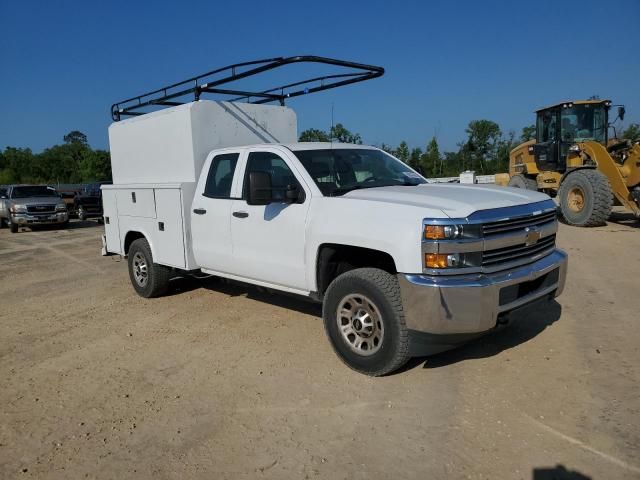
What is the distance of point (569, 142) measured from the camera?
1405cm

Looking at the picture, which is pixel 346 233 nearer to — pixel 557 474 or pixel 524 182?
pixel 557 474

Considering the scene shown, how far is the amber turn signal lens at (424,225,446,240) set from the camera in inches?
143

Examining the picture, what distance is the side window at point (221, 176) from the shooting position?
5654mm

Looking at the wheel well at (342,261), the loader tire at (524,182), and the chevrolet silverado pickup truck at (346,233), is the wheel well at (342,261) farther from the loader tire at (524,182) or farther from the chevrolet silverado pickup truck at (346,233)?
the loader tire at (524,182)

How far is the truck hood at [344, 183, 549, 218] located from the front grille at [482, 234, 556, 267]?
1.10ft

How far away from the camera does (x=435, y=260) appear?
367cm

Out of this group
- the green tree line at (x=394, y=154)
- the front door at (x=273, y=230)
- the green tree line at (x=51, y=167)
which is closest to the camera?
the front door at (x=273, y=230)

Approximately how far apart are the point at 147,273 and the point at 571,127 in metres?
12.4

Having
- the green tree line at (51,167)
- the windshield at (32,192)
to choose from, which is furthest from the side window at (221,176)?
the green tree line at (51,167)

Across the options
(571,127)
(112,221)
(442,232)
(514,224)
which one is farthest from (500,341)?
(571,127)

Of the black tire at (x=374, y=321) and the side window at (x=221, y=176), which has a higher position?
the side window at (x=221, y=176)

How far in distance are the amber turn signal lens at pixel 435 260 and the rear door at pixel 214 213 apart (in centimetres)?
252

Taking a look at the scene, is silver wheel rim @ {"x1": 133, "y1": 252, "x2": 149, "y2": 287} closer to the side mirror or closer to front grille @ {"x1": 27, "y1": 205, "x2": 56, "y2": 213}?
the side mirror

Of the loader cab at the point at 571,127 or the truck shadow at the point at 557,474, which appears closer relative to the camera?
the truck shadow at the point at 557,474
